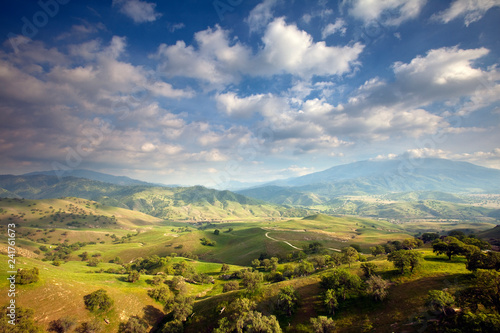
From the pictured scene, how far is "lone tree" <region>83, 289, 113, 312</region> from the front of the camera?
61.7 meters

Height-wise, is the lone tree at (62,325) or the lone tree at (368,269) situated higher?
the lone tree at (368,269)

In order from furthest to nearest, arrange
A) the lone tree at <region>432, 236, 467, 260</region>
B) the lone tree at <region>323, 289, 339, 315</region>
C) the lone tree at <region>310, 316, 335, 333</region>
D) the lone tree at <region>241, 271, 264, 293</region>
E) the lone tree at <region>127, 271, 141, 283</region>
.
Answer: the lone tree at <region>127, 271, 141, 283</region>
the lone tree at <region>432, 236, 467, 260</region>
the lone tree at <region>241, 271, 264, 293</region>
the lone tree at <region>323, 289, 339, 315</region>
the lone tree at <region>310, 316, 335, 333</region>

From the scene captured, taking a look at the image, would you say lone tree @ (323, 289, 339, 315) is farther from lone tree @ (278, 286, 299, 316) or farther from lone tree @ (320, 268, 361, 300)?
lone tree @ (278, 286, 299, 316)

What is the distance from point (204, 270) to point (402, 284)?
11322 cm

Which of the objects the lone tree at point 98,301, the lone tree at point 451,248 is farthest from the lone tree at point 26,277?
the lone tree at point 451,248

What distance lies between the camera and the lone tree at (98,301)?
61.7 m

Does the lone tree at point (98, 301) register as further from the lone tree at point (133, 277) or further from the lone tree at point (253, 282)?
the lone tree at point (253, 282)

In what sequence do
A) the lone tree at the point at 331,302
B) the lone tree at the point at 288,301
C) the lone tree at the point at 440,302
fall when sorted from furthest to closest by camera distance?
the lone tree at the point at 288,301, the lone tree at the point at 331,302, the lone tree at the point at 440,302

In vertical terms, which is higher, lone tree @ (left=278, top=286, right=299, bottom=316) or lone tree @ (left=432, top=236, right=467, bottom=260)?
lone tree @ (left=432, top=236, right=467, bottom=260)

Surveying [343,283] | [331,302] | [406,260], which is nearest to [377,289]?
[343,283]

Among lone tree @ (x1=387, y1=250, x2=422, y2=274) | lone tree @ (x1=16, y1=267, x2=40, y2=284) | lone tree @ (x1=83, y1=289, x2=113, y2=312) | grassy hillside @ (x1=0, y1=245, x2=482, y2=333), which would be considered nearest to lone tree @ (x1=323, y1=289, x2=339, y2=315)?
grassy hillside @ (x1=0, y1=245, x2=482, y2=333)

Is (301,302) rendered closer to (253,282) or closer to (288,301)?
(288,301)

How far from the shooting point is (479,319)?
3195 centimetres

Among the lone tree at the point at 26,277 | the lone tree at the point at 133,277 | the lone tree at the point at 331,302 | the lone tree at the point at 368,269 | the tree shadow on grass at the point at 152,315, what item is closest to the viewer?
the lone tree at the point at 331,302
